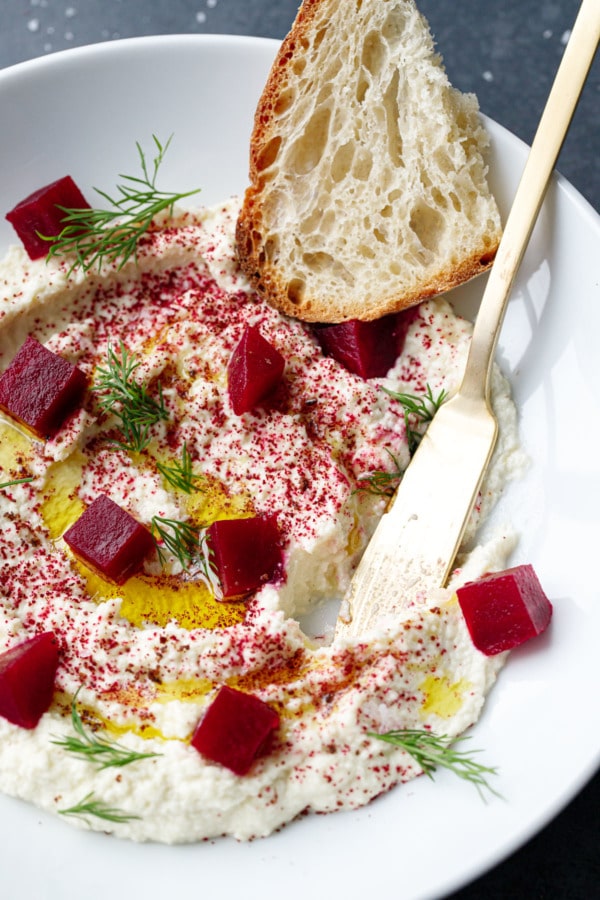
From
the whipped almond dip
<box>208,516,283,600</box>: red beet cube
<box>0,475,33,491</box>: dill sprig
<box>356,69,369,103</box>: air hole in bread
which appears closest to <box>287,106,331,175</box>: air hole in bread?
<box>356,69,369,103</box>: air hole in bread

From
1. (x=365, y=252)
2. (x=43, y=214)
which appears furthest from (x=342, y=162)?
(x=43, y=214)

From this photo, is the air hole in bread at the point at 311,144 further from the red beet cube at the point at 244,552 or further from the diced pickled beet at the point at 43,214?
the red beet cube at the point at 244,552

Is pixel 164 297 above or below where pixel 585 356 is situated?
below

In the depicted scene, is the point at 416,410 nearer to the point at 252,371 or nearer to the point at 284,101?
the point at 252,371

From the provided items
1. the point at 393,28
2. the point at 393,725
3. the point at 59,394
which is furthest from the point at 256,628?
the point at 393,28

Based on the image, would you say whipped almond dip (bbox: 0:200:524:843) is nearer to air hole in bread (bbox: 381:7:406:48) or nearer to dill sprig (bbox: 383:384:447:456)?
dill sprig (bbox: 383:384:447:456)

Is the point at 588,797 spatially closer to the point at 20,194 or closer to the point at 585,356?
the point at 585,356
